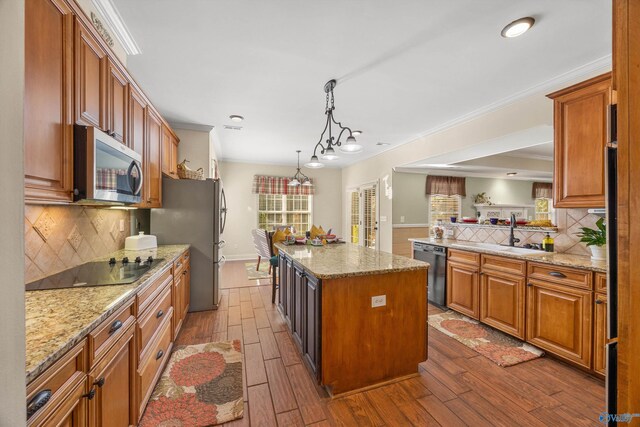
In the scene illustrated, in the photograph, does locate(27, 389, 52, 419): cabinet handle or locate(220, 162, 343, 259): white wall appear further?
locate(220, 162, 343, 259): white wall

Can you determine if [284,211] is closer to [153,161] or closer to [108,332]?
[153,161]

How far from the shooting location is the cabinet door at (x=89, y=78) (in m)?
1.42

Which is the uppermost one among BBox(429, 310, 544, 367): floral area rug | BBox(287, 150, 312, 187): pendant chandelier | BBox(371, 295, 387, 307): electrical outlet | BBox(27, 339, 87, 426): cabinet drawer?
BBox(287, 150, 312, 187): pendant chandelier

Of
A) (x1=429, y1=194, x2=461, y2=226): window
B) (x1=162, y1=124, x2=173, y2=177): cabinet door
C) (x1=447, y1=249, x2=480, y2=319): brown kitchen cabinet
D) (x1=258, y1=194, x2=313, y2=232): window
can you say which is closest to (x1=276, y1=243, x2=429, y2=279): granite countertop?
(x1=447, y1=249, x2=480, y2=319): brown kitchen cabinet

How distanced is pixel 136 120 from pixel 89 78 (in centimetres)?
83

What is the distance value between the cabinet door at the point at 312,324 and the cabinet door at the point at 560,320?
6.72 ft

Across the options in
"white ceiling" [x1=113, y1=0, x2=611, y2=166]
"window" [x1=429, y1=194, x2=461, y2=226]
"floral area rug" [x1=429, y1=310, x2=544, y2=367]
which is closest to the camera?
"white ceiling" [x1=113, y1=0, x2=611, y2=166]

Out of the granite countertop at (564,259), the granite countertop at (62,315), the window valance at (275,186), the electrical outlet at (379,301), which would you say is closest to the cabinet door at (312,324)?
the electrical outlet at (379,301)

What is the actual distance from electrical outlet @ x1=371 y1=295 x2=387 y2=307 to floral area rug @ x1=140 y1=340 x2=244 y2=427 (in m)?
1.12

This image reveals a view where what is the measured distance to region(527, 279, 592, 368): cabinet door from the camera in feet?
6.75

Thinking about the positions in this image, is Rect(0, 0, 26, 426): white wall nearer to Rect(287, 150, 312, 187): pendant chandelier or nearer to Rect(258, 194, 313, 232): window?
Rect(287, 150, 312, 187): pendant chandelier

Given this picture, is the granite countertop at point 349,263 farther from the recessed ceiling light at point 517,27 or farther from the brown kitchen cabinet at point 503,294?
the recessed ceiling light at point 517,27

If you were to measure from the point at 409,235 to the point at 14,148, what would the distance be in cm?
612

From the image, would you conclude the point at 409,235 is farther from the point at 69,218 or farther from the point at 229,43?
the point at 69,218
